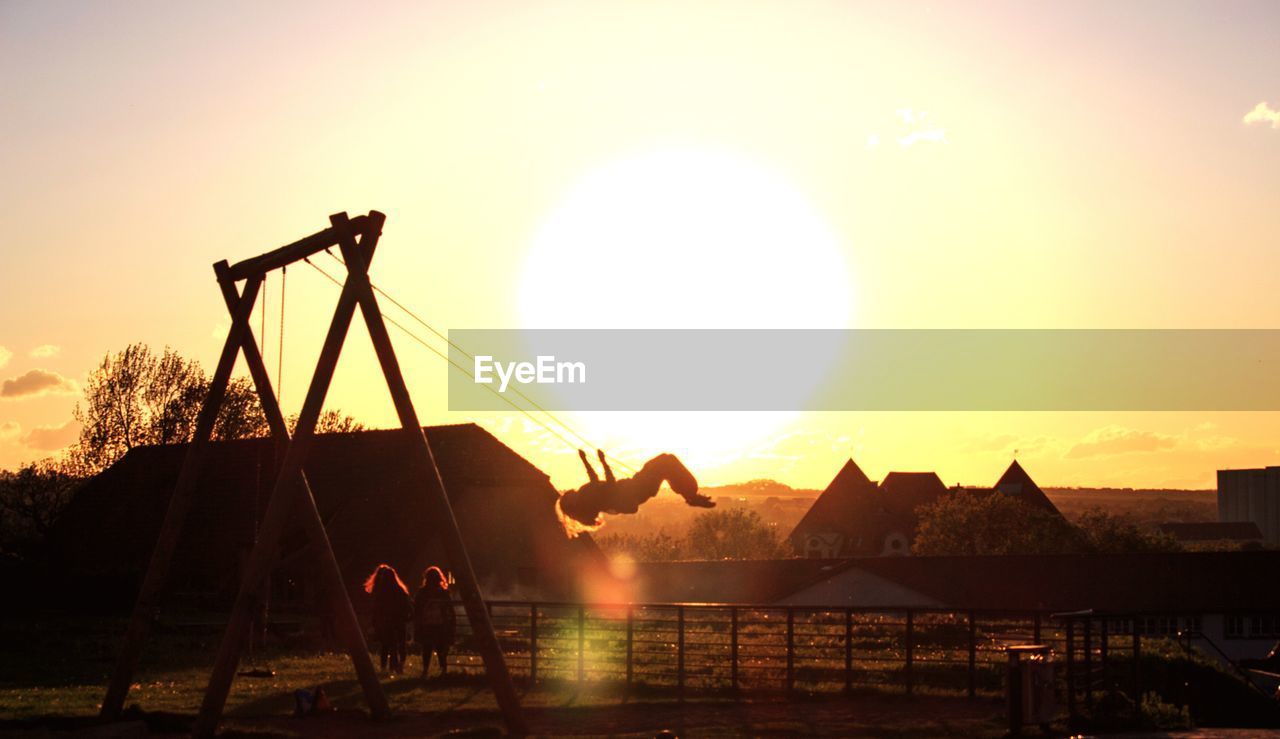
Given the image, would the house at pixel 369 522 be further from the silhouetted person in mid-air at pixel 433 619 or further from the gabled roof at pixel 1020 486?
the gabled roof at pixel 1020 486

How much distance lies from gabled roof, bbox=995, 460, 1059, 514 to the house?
9671cm

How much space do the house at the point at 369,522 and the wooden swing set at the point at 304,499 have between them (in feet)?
70.4

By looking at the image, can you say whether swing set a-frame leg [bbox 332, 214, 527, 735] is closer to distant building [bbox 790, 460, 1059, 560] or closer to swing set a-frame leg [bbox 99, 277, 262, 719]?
swing set a-frame leg [bbox 99, 277, 262, 719]

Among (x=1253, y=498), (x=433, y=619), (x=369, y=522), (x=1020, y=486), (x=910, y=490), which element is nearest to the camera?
(x=433, y=619)

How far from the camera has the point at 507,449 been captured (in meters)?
50.2

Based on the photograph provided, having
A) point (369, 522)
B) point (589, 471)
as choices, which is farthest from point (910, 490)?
point (589, 471)

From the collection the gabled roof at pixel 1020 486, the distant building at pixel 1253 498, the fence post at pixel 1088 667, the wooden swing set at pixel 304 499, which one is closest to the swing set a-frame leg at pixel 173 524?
the wooden swing set at pixel 304 499

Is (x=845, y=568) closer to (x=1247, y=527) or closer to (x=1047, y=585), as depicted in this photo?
(x=1047, y=585)

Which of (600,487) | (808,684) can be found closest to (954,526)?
(808,684)

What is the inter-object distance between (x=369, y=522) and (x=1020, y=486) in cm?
10708

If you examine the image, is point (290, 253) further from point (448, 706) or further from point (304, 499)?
point (448, 706)

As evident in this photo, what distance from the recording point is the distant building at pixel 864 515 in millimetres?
123875

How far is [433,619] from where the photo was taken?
80.0 feet

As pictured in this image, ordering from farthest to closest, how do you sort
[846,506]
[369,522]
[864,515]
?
[846,506], [864,515], [369,522]
